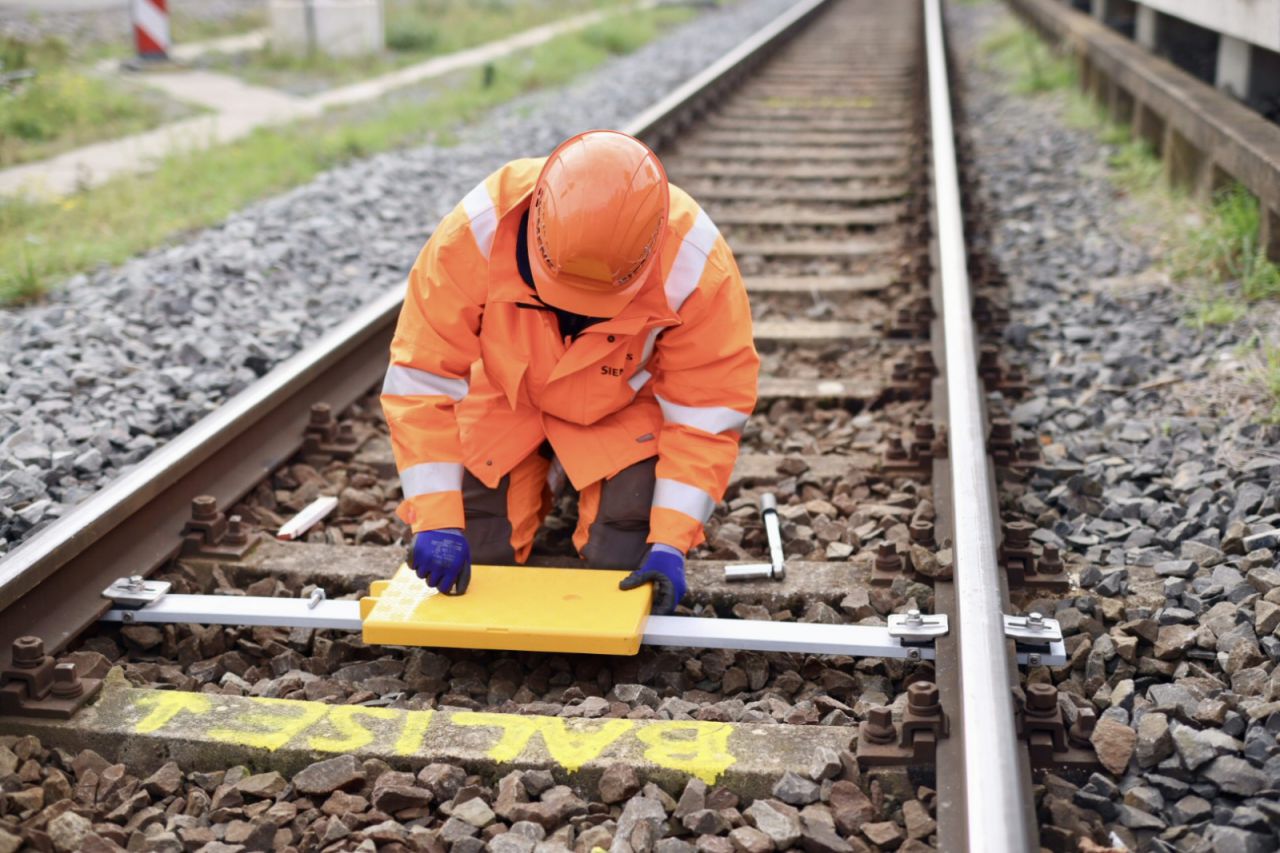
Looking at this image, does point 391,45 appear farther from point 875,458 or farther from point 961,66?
point 875,458

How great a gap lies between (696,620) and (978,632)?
670 mm

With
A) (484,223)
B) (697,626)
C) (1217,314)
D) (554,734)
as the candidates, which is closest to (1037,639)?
(697,626)

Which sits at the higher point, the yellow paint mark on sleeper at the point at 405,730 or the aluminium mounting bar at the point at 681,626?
the aluminium mounting bar at the point at 681,626

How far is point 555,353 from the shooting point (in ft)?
10.9

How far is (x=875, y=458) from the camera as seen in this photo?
409cm

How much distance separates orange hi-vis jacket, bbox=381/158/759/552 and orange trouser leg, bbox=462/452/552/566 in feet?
0.73

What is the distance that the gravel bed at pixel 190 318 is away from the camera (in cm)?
394

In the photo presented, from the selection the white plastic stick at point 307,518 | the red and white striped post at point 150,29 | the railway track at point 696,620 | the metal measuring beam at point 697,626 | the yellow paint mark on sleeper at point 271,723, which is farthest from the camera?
the red and white striped post at point 150,29

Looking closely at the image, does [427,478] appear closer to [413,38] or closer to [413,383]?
[413,383]

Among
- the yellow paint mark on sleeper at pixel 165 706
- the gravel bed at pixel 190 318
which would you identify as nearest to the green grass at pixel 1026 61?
the gravel bed at pixel 190 318

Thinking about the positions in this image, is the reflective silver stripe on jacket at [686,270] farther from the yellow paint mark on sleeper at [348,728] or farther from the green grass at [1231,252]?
the green grass at [1231,252]

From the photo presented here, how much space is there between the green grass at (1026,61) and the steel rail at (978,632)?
6350mm

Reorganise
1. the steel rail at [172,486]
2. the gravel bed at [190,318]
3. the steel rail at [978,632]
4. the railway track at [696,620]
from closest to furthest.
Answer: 1. the steel rail at [978,632]
2. the railway track at [696,620]
3. the steel rail at [172,486]
4. the gravel bed at [190,318]

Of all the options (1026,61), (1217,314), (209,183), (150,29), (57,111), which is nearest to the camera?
(1217,314)
